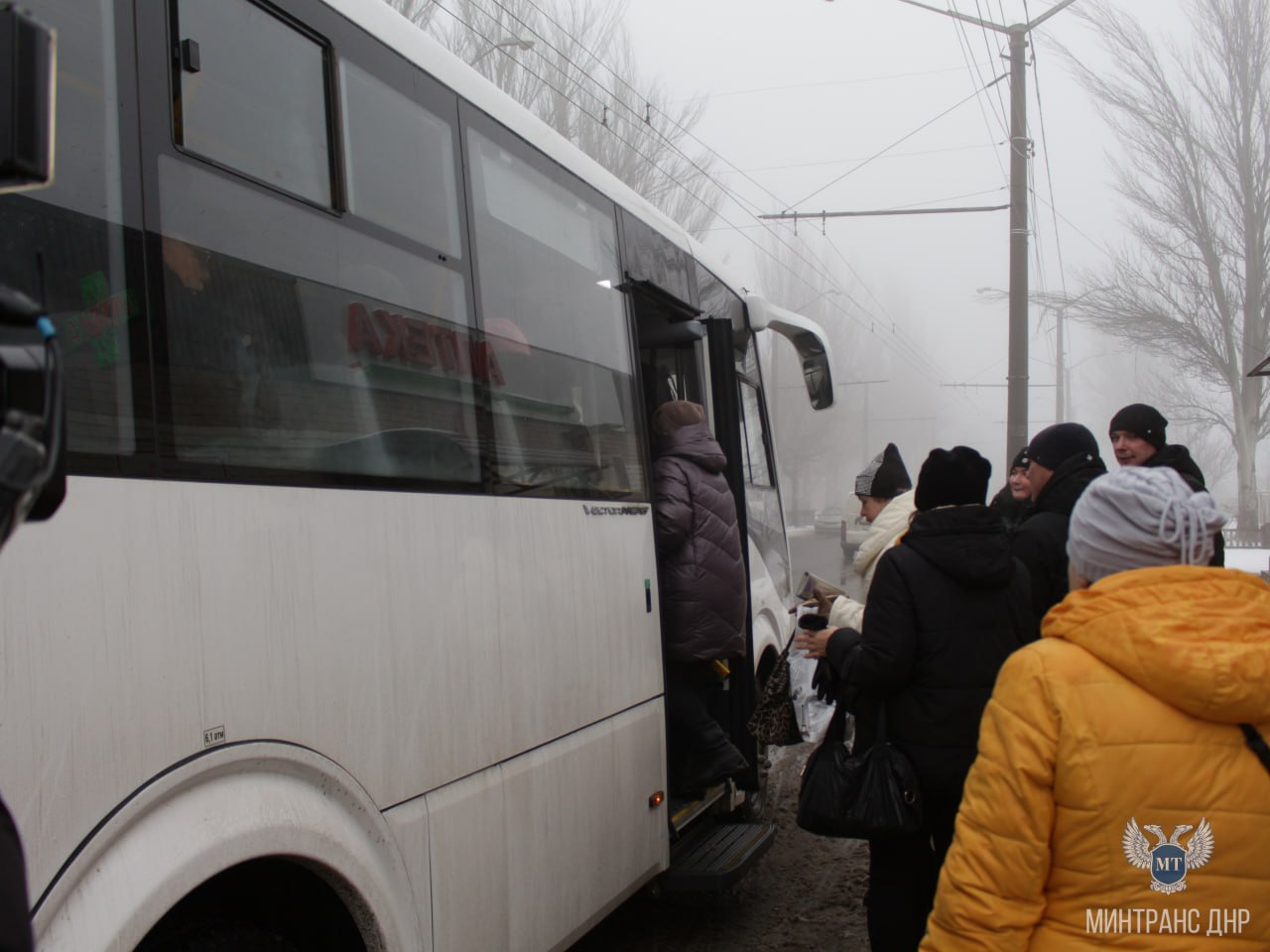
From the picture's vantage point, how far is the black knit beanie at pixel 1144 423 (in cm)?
495

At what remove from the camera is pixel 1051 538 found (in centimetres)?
429

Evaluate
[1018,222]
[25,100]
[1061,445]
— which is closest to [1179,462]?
[1061,445]

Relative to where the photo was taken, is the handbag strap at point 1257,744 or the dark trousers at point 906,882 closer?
the handbag strap at point 1257,744

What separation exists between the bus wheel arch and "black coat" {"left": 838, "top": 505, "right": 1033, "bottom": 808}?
1507 mm

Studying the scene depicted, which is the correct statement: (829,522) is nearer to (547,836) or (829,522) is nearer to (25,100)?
(547,836)

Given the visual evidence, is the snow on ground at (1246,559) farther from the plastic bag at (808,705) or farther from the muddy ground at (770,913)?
the muddy ground at (770,913)

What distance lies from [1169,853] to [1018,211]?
46.5ft

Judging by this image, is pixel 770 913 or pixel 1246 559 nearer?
pixel 770 913

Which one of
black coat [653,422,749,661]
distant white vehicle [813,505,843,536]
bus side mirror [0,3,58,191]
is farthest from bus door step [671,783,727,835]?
distant white vehicle [813,505,843,536]

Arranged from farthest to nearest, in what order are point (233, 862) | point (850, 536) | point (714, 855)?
1. point (850, 536)
2. point (714, 855)
3. point (233, 862)

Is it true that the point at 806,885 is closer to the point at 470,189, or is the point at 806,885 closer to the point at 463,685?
the point at 463,685

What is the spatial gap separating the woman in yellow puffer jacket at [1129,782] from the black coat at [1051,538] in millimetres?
2257

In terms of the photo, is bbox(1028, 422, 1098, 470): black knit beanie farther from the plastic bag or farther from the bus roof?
the plastic bag

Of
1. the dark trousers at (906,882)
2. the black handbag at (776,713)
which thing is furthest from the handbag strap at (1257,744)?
the black handbag at (776,713)
